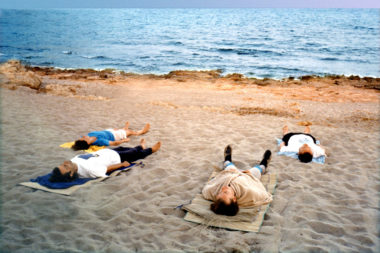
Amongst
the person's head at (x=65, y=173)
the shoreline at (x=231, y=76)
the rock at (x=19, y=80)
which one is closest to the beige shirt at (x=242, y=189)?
the person's head at (x=65, y=173)

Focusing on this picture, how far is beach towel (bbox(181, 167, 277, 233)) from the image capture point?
3.72 meters

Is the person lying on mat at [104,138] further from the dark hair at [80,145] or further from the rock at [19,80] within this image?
the rock at [19,80]

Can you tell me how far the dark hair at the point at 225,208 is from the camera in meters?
3.88

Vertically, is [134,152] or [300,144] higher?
[300,144]

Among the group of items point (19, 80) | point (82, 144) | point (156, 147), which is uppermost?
point (19, 80)

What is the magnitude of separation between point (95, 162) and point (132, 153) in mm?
862

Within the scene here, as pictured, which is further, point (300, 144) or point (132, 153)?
point (300, 144)

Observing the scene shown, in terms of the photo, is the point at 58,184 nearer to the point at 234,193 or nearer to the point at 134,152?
the point at 134,152

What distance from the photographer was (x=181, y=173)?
5.27 metres

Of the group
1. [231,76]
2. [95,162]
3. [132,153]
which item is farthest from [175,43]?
[95,162]

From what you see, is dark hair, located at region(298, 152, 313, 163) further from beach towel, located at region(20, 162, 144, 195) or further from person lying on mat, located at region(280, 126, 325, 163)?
beach towel, located at region(20, 162, 144, 195)

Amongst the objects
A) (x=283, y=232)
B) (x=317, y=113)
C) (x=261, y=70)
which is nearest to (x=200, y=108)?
(x=317, y=113)

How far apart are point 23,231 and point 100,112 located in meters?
5.95

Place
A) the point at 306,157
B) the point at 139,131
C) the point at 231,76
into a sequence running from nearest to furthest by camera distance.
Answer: the point at 306,157, the point at 139,131, the point at 231,76
